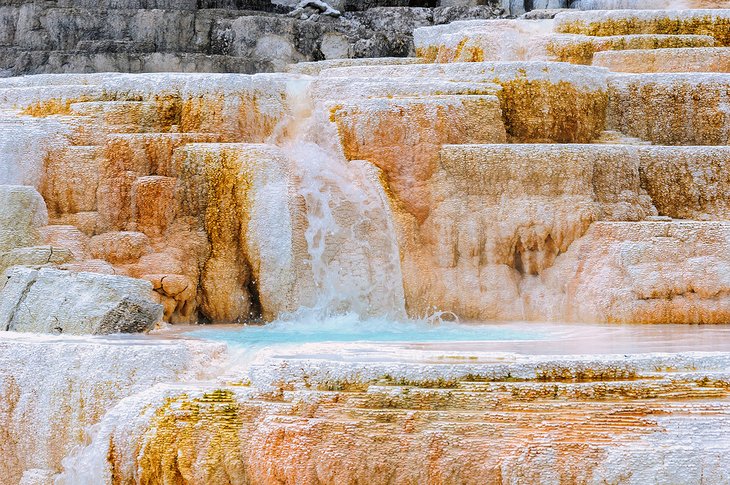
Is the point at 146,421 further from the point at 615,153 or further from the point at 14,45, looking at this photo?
the point at 14,45

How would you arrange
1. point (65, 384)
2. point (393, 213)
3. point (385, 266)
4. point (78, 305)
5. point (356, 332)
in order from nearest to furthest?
point (65, 384) < point (78, 305) < point (356, 332) < point (385, 266) < point (393, 213)

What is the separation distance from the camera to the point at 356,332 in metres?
10.8

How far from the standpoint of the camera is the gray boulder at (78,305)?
1005 cm

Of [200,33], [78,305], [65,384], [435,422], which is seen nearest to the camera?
[435,422]

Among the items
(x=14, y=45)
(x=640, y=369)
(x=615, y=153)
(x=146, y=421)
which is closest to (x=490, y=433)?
(x=640, y=369)

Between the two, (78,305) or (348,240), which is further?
(348,240)

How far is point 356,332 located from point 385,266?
127cm

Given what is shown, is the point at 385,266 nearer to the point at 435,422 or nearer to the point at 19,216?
the point at 19,216

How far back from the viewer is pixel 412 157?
39.9ft

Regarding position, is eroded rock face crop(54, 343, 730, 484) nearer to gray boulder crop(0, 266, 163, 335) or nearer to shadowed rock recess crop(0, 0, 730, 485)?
shadowed rock recess crop(0, 0, 730, 485)

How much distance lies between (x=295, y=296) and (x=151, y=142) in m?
2.21

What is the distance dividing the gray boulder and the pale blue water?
0.56m

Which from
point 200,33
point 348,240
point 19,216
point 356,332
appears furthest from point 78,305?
point 200,33

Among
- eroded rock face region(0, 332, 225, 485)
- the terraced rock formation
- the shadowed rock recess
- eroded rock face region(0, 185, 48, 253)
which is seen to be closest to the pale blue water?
the shadowed rock recess
